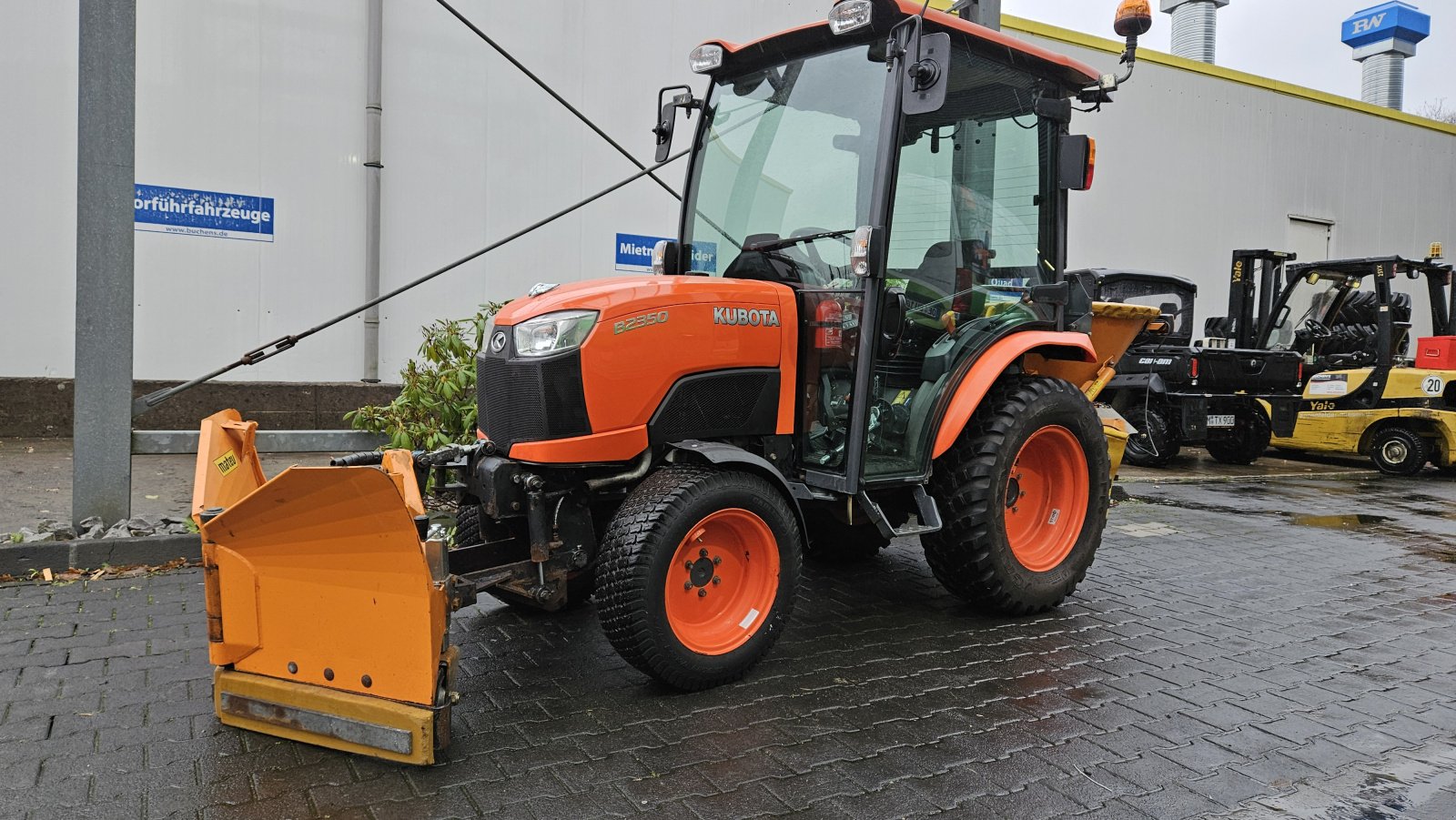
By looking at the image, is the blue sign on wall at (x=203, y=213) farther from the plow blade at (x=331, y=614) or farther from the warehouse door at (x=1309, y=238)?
the warehouse door at (x=1309, y=238)

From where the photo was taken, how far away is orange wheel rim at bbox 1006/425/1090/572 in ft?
16.4

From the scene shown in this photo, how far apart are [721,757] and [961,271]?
2.58 metres

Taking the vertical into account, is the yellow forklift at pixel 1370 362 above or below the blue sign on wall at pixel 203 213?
below

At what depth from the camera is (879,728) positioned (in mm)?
3416

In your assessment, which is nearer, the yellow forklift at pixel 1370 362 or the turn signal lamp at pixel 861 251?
the turn signal lamp at pixel 861 251

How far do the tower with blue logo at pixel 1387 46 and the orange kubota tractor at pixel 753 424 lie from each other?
22083 mm

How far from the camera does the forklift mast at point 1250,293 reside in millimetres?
12625

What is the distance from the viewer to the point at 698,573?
3.73 meters

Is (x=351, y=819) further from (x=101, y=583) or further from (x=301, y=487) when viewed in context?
(x=101, y=583)

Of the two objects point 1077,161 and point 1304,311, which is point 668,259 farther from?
point 1304,311

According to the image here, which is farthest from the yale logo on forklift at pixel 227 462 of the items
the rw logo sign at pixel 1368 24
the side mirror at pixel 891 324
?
the rw logo sign at pixel 1368 24

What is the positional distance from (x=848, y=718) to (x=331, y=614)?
5.87 ft

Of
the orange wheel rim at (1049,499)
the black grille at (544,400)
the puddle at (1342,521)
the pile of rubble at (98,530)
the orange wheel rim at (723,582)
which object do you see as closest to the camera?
the black grille at (544,400)

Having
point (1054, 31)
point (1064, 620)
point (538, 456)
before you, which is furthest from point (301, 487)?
point (1054, 31)
